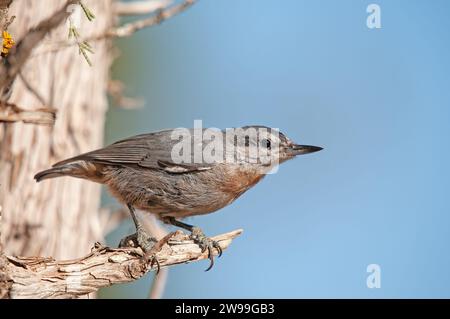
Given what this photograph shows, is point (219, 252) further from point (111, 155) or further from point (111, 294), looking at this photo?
point (111, 294)

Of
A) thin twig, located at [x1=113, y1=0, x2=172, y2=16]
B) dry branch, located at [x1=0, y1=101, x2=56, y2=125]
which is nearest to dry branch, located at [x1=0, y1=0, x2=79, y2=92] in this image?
dry branch, located at [x1=0, y1=101, x2=56, y2=125]

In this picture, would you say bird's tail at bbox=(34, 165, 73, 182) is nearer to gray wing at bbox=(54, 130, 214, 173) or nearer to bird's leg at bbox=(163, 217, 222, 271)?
gray wing at bbox=(54, 130, 214, 173)

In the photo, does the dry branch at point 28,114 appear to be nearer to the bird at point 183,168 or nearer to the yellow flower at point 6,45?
the yellow flower at point 6,45

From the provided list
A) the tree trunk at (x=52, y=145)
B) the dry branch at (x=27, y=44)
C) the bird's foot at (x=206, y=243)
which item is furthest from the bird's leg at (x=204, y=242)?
the dry branch at (x=27, y=44)

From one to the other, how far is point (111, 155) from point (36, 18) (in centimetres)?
116

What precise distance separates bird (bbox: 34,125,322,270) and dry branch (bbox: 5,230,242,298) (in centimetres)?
69

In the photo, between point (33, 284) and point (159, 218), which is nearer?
point (33, 284)

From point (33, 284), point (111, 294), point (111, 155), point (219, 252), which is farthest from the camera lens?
point (111, 294)

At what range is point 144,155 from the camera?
5.32 meters

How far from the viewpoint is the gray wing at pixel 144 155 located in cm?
519

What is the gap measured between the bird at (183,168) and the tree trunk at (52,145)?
343mm
